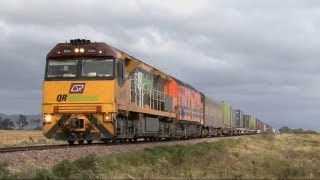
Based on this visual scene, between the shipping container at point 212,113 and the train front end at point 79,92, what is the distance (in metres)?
27.3

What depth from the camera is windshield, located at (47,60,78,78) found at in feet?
74.1

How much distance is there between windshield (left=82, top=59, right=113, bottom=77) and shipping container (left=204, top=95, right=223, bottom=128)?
27.2 meters

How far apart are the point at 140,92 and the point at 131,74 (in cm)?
175

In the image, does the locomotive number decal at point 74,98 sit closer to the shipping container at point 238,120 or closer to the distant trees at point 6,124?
the shipping container at point 238,120

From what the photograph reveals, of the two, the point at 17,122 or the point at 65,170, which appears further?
the point at 17,122

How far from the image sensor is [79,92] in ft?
72.7

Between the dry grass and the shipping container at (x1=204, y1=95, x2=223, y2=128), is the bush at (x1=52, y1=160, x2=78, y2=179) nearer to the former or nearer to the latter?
the dry grass

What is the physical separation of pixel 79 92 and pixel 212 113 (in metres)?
32.3

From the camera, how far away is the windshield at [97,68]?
22.4 m

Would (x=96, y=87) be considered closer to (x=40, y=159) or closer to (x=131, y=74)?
(x=131, y=74)

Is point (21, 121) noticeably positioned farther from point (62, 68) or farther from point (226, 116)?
point (62, 68)

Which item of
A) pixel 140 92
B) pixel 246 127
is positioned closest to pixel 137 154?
pixel 140 92

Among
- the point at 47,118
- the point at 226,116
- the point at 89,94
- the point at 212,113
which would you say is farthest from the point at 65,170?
the point at 226,116

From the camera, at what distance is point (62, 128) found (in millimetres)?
21969
